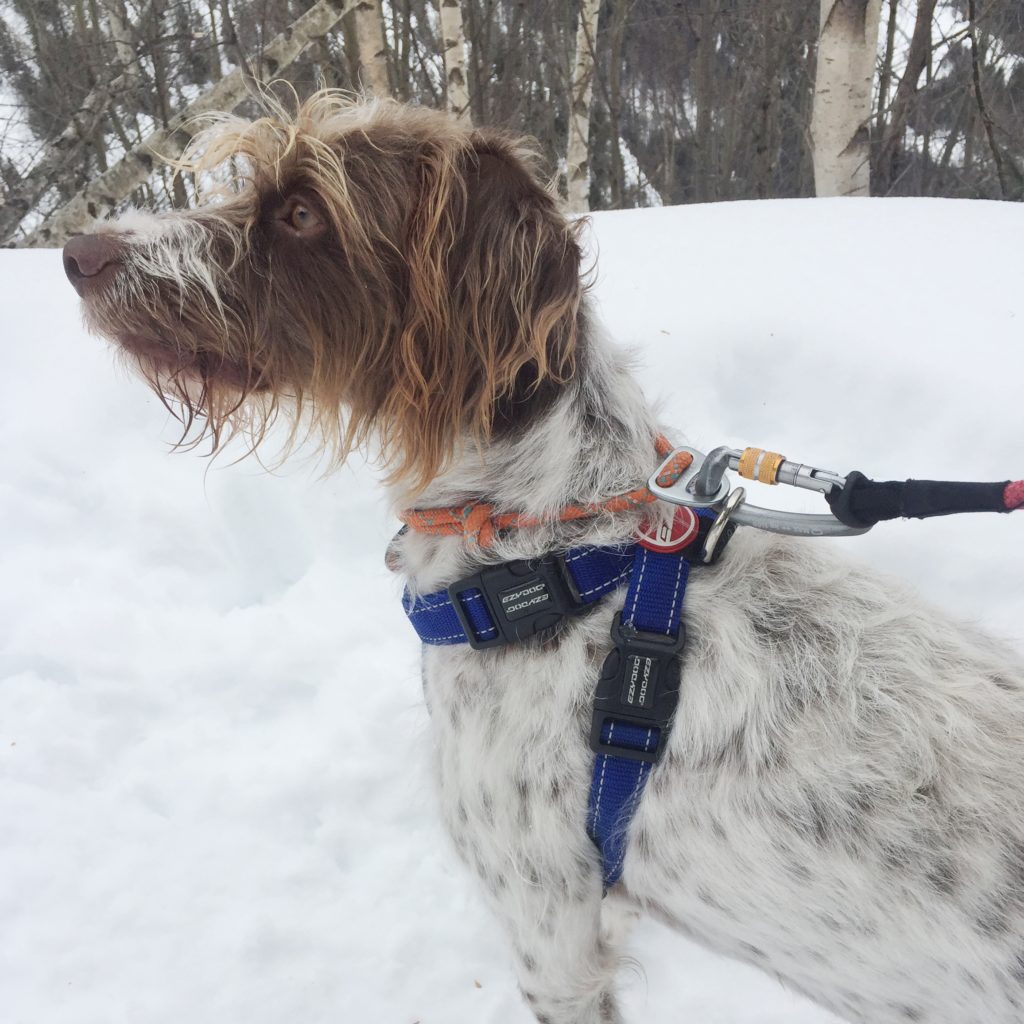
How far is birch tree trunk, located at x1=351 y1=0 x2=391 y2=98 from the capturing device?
29.0 feet

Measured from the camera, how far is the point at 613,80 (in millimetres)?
14297

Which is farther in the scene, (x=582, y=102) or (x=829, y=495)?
(x=582, y=102)

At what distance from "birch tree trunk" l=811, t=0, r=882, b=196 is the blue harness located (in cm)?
697

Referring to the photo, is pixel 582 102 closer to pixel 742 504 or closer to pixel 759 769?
pixel 742 504

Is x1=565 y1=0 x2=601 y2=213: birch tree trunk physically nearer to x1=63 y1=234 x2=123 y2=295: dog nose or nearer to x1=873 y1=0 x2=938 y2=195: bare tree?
x1=873 y1=0 x2=938 y2=195: bare tree

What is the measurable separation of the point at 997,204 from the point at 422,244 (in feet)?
18.0

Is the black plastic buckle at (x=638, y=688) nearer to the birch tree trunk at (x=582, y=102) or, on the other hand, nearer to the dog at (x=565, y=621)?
the dog at (x=565, y=621)

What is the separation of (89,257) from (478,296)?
2.69 feet

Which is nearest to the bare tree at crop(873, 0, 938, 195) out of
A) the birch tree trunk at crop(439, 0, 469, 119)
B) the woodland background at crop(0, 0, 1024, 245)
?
the woodland background at crop(0, 0, 1024, 245)

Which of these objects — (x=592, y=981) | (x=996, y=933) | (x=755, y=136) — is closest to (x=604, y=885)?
(x=592, y=981)

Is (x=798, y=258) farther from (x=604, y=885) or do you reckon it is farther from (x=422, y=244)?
(x=604, y=885)

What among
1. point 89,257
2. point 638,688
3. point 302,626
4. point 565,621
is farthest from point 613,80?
point 638,688

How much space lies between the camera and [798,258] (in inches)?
191

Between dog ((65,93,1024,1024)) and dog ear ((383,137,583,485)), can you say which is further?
dog ear ((383,137,583,485))
